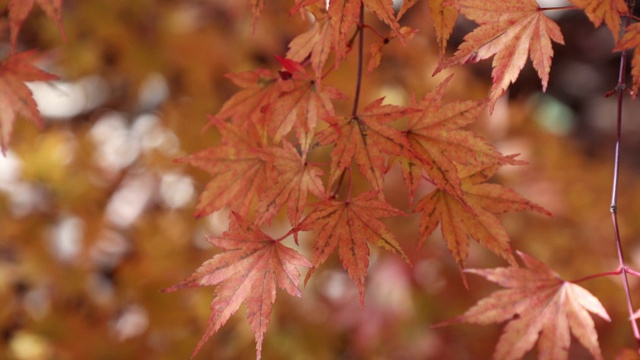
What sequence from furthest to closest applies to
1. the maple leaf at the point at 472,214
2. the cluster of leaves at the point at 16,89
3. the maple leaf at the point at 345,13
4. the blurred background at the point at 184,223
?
the blurred background at the point at 184,223, the cluster of leaves at the point at 16,89, the maple leaf at the point at 472,214, the maple leaf at the point at 345,13

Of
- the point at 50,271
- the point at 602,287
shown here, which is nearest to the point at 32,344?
the point at 50,271

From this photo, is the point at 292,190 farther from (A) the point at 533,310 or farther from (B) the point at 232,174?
(A) the point at 533,310

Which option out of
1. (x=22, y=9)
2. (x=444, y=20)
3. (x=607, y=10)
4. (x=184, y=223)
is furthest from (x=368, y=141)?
(x=184, y=223)

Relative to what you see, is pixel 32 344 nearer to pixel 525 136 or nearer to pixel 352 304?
pixel 352 304

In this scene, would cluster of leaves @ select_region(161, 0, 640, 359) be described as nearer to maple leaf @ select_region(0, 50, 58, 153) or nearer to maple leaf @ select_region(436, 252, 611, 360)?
maple leaf @ select_region(436, 252, 611, 360)

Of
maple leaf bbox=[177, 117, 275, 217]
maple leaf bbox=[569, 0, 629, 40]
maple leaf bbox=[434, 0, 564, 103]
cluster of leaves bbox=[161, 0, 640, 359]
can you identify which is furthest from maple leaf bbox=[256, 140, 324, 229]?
maple leaf bbox=[569, 0, 629, 40]

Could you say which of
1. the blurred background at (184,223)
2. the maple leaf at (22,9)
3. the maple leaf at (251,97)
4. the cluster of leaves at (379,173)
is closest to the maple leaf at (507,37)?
the cluster of leaves at (379,173)

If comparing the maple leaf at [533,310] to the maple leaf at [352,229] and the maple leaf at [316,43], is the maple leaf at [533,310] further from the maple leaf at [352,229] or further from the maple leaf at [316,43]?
the maple leaf at [316,43]
